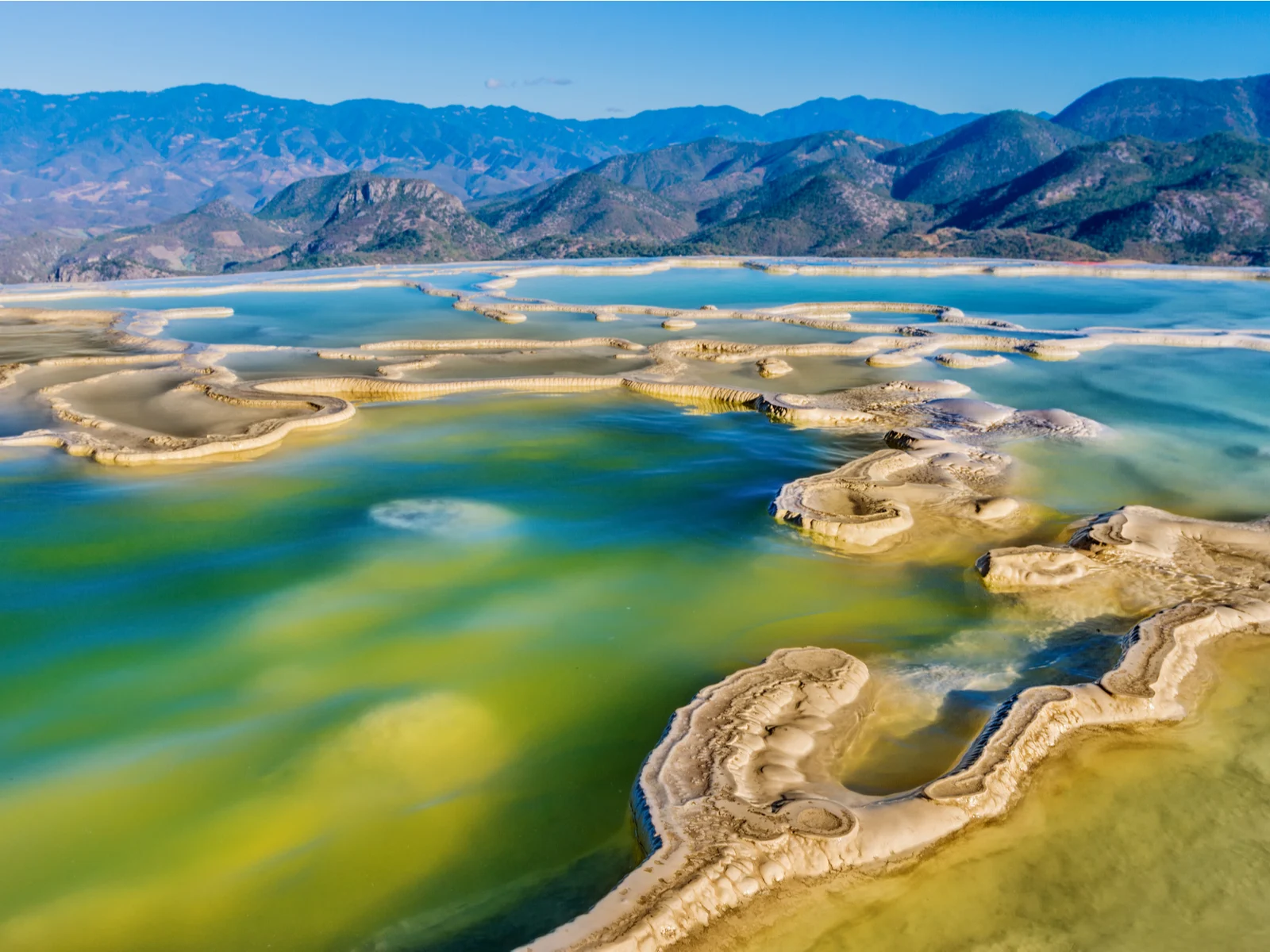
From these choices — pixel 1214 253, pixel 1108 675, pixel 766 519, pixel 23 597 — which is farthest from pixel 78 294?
pixel 1214 253

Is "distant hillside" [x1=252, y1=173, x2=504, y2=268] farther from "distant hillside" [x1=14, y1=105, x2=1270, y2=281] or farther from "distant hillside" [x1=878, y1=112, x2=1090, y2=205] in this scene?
"distant hillside" [x1=878, y1=112, x2=1090, y2=205]

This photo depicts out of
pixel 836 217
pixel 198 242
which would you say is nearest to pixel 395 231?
pixel 836 217

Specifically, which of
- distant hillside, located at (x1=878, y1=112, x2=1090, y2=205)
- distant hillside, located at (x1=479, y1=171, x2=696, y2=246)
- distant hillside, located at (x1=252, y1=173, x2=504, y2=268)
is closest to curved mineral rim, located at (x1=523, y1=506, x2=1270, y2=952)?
distant hillside, located at (x1=252, y1=173, x2=504, y2=268)

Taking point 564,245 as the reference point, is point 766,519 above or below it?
below

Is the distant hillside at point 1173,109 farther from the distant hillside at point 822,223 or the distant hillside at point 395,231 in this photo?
the distant hillside at point 395,231

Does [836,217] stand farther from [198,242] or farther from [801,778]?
[198,242]

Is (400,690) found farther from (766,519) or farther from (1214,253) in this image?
(1214,253)
